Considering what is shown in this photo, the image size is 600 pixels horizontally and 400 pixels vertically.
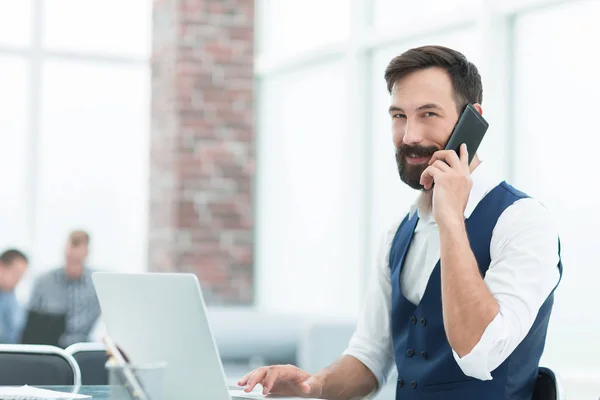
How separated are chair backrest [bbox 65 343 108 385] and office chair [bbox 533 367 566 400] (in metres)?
1.34

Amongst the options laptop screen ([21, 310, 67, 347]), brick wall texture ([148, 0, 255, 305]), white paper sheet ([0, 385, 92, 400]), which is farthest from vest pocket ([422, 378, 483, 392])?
brick wall texture ([148, 0, 255, 305])

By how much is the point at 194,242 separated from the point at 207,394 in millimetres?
5035

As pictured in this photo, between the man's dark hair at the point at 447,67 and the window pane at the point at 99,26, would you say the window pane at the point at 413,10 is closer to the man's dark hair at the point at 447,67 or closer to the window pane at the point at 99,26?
the window pane at the point at 99,26

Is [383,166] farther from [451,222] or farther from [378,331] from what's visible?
[451,222]

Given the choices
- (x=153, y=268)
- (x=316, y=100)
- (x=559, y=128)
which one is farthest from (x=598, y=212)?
(x=153, y=268)

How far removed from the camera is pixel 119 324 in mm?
1946

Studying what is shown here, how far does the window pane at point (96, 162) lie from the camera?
752cm

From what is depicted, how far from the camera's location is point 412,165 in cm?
236

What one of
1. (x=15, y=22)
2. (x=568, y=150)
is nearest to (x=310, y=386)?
(x=568, y=150)

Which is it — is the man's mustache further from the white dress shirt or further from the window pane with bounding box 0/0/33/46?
the window pane with bounding box 0/0/33/46

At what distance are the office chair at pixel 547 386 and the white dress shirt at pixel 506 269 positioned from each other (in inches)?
5.1

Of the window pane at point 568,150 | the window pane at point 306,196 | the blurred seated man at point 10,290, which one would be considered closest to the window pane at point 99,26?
the window pane at point 306,196

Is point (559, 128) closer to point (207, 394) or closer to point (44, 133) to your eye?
point (207, 394)

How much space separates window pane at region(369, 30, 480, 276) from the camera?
5824 millimetres
